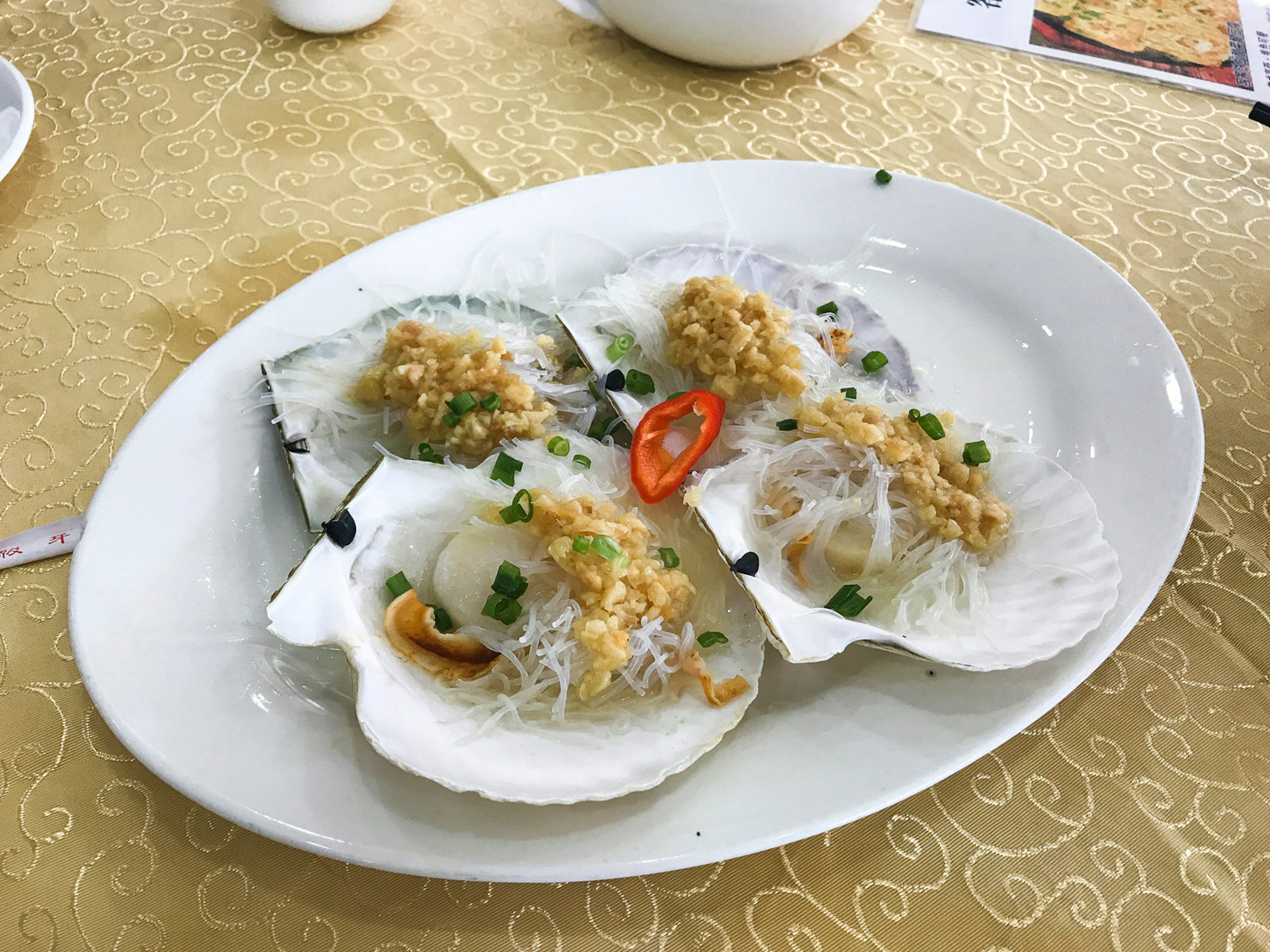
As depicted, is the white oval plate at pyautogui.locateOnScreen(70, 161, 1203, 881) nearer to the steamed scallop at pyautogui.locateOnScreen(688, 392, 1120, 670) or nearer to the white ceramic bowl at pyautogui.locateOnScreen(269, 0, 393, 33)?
the steamed scallop at pyautogui.locateOnScreen(688, 392, 1120, 670)

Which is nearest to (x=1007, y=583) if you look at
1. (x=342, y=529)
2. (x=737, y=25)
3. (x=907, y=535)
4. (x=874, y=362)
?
(x=907, y=535)

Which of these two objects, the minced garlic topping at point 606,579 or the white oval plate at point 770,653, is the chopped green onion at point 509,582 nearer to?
the minced garlic topping at point 606,579

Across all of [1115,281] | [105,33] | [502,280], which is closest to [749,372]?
[502,280]

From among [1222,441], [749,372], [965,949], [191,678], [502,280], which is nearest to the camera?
[965,949]

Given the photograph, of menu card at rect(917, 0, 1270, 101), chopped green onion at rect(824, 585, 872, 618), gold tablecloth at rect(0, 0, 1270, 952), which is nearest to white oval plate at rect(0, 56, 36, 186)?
gold tablecloth at rect(0, 0, 1270, 952)

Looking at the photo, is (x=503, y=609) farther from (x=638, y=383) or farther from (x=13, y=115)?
(x=13, y=115)

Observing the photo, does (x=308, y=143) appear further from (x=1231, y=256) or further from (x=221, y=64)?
(x=1231, y=256)
